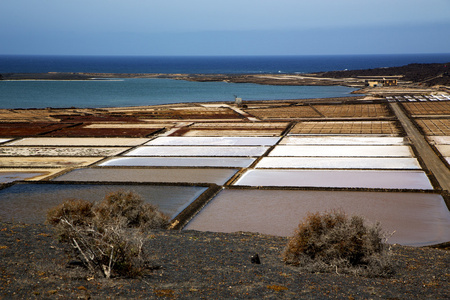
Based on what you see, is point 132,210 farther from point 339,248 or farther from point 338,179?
point 338,179

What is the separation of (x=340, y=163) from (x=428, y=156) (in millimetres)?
6346

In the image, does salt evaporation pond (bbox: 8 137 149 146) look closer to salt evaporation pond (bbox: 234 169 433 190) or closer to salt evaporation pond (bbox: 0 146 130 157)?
salt evaporation pond (bbox: 0 146 130 157)

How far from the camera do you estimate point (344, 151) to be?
34.8 meters

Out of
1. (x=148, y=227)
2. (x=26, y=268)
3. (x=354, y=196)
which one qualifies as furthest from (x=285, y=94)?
(x=26, y=268)

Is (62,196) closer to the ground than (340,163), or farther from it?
closer to the ground

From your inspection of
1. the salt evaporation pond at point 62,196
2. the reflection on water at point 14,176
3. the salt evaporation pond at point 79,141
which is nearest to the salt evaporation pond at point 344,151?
the salt evaporation pond at point 62,196

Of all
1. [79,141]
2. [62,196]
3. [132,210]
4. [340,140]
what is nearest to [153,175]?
[62,196]

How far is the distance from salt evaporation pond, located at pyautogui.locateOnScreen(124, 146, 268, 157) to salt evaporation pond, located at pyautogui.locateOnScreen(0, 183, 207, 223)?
9666 millimetres

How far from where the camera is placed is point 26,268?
1008 cm

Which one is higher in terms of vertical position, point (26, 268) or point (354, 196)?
point (26, 268)

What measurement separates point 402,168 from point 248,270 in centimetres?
2018

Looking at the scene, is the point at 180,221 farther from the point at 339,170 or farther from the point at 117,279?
the point at 339,170

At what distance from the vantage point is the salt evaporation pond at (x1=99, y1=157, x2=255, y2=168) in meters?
31.5

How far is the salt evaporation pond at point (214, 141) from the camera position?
39562 mm
